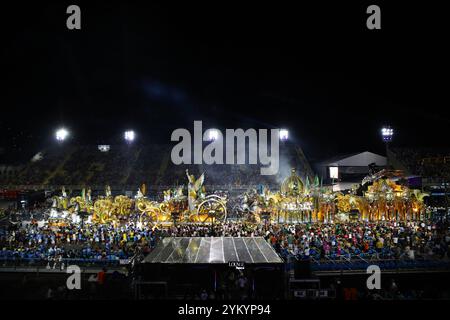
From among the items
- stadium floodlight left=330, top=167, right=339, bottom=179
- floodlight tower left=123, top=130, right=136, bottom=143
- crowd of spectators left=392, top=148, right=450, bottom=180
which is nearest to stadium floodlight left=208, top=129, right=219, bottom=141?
floodlight tower left=123, top=130, right=136, bottom=143

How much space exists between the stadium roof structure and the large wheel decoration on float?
6137 mm

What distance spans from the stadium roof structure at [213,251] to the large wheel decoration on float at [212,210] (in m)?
6.14

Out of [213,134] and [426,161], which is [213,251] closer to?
[426,161]

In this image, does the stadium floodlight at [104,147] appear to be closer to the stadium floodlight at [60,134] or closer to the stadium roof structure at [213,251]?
the stadium floodlight at [60,134]

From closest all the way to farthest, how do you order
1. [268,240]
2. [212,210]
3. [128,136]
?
[268,240]
[212,210]
[128,136]

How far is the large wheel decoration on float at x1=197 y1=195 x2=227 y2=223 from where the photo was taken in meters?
22.2

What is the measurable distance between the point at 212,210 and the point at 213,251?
8903mm

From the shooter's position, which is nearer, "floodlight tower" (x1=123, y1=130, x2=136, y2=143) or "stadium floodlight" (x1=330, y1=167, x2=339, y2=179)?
"stadium floodlight" (x1=330, y1=167, x2=339, y2=179)

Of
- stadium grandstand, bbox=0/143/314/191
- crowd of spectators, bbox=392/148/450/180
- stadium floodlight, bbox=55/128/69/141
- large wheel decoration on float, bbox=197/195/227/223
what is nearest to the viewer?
large wheel decoration on float, bbox=197/195/227/223

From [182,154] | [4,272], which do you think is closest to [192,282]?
[4,272]

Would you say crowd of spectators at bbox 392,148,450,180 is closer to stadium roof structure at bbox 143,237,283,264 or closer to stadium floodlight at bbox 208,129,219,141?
stadium floodlight at bbox 208,129,219,141

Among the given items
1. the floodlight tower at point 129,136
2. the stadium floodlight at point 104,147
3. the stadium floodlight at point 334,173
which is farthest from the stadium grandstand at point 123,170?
the stadium floodlight at point 334,173

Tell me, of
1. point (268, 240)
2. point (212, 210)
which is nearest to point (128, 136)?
point (212, 210)

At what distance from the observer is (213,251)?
13.3 meters
